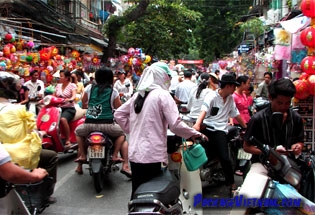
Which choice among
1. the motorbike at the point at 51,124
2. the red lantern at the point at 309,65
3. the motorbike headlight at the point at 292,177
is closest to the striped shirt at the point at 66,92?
the motorbike at the point at 51,124

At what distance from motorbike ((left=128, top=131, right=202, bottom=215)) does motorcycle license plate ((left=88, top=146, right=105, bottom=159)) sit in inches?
49.8

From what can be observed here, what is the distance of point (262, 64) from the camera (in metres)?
12.3

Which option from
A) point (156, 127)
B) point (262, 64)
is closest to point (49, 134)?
point (156, 127)

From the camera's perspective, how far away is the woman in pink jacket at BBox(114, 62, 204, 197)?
11.1 feet

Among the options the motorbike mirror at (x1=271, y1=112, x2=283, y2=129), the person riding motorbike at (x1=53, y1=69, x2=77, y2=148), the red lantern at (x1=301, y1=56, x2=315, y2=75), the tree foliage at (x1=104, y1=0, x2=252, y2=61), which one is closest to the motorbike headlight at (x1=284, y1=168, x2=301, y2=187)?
the motorbike mirror at (x1=271, y1=112, x2=283, y2=129)

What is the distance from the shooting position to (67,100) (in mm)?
6551

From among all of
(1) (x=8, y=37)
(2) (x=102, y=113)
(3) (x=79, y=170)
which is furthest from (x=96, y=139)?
(1) (x=8, y=37)

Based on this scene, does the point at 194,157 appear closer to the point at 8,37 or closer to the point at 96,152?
the point at 96,152

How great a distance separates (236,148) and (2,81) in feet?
11.9

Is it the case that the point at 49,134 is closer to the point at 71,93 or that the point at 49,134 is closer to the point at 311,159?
the point at 71,93

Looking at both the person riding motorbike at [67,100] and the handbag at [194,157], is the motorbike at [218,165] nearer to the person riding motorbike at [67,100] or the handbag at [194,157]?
the handbag at [194,157]

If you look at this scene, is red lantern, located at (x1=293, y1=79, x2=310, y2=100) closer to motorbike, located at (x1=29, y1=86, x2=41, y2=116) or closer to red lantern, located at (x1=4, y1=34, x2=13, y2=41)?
motorbike, located at (x1=29, y1=86, x2=41, y2=116)

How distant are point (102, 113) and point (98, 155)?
625mm

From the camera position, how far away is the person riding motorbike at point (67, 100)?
641 centimetres
